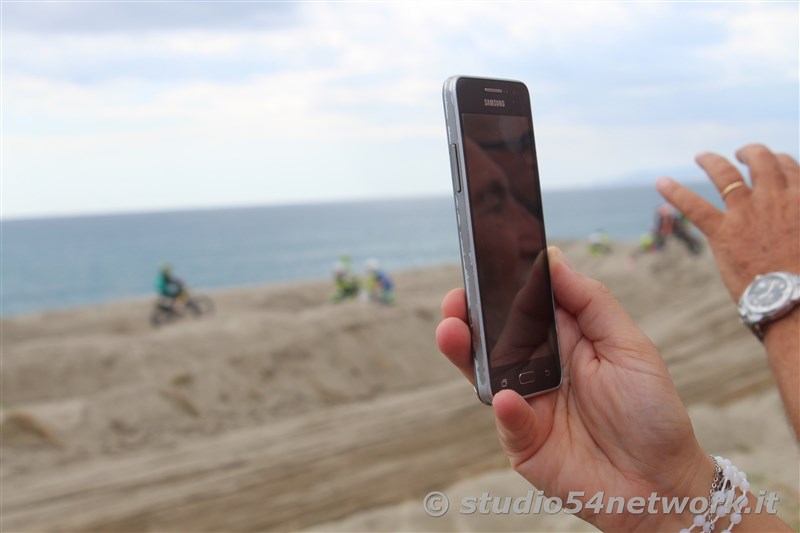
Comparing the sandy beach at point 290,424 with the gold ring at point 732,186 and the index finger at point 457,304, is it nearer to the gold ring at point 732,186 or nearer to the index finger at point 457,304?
the gold ring at point 732,186

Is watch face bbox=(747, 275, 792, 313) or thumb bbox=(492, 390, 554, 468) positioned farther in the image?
watch face bbox=(747, 275, 792, 313)

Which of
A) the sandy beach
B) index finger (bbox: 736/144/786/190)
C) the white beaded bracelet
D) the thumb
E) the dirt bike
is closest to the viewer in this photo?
the thumb

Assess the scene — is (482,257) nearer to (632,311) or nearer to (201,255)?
(632,311)

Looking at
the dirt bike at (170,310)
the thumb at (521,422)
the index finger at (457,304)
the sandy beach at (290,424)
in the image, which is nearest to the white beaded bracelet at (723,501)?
the thumb at (521,422)

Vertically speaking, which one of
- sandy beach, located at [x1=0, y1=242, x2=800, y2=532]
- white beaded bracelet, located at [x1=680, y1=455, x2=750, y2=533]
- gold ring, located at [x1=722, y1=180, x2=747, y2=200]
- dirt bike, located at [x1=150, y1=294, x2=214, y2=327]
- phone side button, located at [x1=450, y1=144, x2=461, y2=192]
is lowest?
sandy beach, located at [x1=0, y1=242, x2=800, y2=532]

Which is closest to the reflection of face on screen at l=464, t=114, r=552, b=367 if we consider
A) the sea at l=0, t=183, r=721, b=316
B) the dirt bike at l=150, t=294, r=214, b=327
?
the dirt bike at l=150, t=294, r=214, b=327

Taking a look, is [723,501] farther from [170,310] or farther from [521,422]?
[170,310]

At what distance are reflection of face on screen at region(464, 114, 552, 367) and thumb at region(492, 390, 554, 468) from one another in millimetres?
161

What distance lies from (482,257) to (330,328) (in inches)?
416

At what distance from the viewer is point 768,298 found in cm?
210

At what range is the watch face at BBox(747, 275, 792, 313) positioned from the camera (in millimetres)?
2070

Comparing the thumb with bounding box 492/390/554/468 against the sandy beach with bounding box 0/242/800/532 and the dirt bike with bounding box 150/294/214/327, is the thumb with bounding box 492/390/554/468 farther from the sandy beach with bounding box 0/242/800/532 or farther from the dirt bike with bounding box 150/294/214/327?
A: the dirt bike with bounding box 150/294/214/327

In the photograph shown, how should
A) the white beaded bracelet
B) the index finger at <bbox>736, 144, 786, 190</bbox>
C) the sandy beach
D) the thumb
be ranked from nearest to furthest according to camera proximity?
the thumb → the white beaded bracelet → the index finger at <bbox>736, 144, 786, 190</bbox> → the sandy beach

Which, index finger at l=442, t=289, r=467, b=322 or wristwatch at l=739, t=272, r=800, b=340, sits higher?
index finger at l=442, t=289, r=467, b=322
